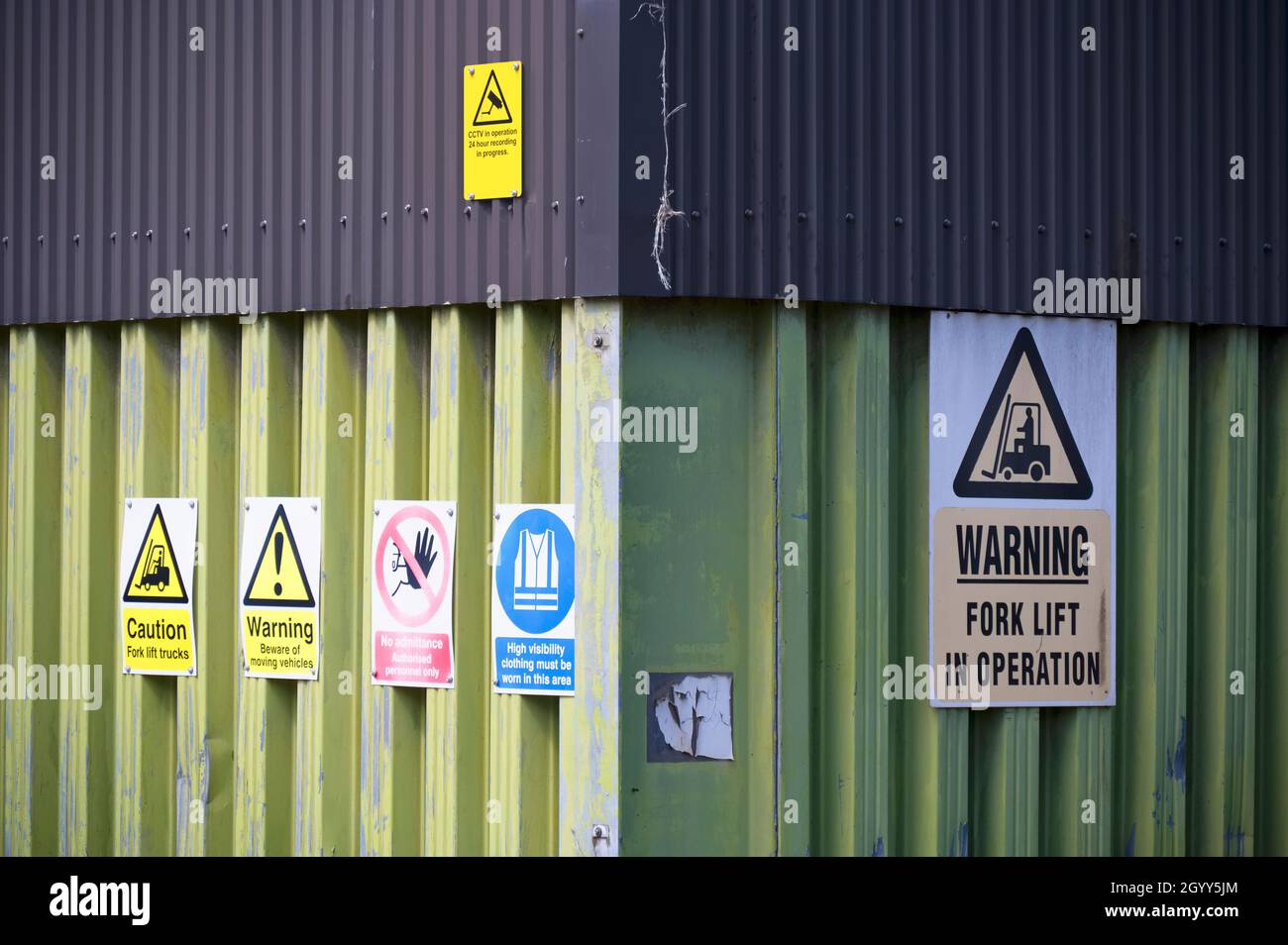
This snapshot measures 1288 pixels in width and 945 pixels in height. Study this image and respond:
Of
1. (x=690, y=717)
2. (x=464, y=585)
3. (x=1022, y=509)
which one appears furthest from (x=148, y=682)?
(x=1022, y=509)

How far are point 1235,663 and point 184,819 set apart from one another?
5158 millimetres

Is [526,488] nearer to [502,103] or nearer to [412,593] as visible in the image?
[412,593]

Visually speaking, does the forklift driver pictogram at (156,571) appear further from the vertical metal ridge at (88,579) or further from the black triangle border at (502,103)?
the black triangle border at (502,103)

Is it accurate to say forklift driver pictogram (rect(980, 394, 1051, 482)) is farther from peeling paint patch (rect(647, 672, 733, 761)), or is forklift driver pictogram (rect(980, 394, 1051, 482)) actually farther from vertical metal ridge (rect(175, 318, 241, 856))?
vertical metal ridge (rect(175, 318, 241, 856))

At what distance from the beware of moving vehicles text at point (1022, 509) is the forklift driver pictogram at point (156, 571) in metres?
3.85

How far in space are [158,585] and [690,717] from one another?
10.3 feet

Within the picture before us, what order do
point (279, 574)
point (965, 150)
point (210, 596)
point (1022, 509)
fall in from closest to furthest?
1. point (965, 150)
2. point (1022, 509)
3. point (279, 574)
4. point (210, 596)

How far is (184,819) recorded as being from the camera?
894 cm

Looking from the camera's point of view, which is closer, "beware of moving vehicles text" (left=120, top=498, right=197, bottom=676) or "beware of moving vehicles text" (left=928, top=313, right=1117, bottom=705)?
"beware of moving vehicles text" (left=928, top=313, right=1117, bottom=705)

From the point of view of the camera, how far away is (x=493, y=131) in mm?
7863

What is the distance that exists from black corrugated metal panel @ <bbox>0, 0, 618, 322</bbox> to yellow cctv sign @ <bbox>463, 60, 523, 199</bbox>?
2.1 inches

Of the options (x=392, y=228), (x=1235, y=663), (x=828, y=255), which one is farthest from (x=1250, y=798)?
(x=392, y=228)

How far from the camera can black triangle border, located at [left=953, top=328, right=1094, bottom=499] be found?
8055mm

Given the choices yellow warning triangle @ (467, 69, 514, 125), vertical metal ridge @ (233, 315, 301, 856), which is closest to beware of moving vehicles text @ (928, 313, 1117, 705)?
yellow warning triangle @ (467, 69, 514, 125)
